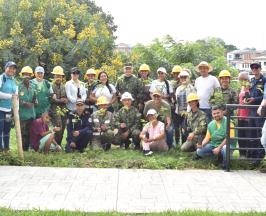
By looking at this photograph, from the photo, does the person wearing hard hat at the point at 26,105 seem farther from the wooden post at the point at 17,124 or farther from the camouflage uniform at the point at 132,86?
the camouflage uniform at the point at 132,86

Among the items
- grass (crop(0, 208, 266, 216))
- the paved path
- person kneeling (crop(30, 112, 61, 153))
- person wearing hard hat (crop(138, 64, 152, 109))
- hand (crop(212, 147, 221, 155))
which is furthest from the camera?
person wearing hard hat (crop(138, 64, 152, 109))

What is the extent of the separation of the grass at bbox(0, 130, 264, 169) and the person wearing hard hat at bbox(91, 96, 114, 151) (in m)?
0.78

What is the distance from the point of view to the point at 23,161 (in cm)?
882

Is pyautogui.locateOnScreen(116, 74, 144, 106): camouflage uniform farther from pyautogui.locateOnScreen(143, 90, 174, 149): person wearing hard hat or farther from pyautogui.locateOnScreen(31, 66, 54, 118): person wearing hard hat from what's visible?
pyautogui.locateOnScreen(31, 66, 54, 118): person wearing hard hat

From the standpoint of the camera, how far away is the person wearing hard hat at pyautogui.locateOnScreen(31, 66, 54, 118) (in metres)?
10.1

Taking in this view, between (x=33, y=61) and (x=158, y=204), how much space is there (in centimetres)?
1389

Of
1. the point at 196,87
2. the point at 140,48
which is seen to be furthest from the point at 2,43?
the point at 196,87

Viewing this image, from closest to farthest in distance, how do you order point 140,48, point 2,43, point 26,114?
point 26,114
point 2,43
point 140,48

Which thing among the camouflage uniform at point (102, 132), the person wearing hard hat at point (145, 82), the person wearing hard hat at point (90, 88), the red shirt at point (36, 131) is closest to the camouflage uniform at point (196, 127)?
the person wearing hard hat at point (145, 82)

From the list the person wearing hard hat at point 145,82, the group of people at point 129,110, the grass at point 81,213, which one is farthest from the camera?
the person wearing hard hat at point 145,82

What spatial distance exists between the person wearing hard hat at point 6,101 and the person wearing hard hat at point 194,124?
11.6 ft

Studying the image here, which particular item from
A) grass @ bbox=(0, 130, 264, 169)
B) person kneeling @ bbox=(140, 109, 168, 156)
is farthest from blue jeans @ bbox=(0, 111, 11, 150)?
person kneeling @ bbox=(140, 109, 168, 156)

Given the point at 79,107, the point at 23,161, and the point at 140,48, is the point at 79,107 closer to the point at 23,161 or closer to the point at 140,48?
the point at 23,161

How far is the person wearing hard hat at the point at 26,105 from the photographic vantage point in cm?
984
